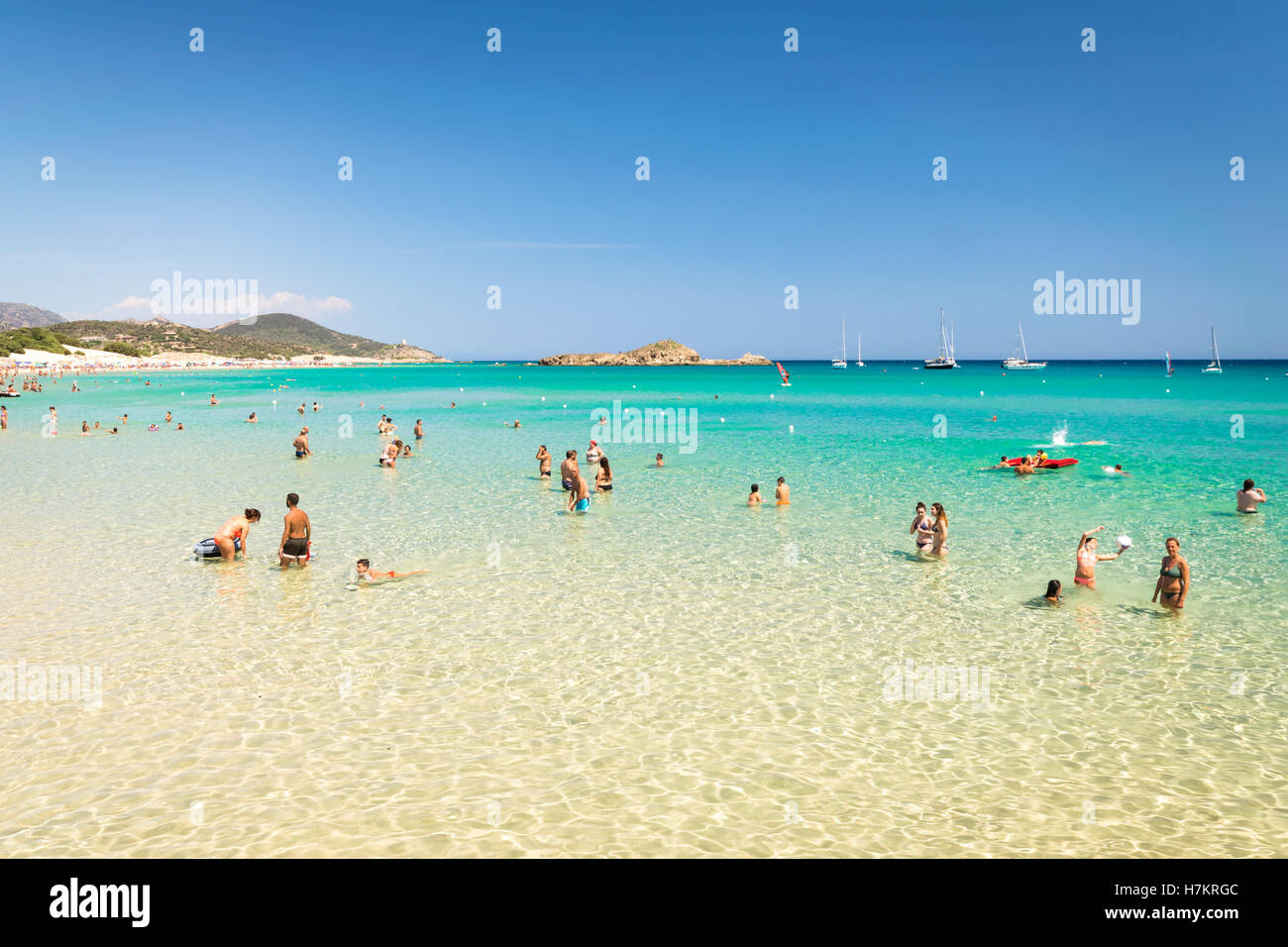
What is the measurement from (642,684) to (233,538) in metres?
11.8

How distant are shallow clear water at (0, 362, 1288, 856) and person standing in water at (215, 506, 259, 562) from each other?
397 mm

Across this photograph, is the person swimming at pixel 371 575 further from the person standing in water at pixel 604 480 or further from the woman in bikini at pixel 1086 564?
the woman in bikini at pixel 1086 564

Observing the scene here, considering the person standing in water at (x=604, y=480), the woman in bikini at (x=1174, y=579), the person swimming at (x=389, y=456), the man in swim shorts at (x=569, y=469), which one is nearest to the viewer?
the woman in bikini at (x=1174, y=579)

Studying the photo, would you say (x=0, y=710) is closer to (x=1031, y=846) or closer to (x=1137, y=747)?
(x=1031, y=846)

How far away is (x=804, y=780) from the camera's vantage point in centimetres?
816

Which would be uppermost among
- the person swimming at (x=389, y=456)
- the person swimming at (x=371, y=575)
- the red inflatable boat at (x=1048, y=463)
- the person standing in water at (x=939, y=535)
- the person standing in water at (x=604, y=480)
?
the person swimming at (x=389, y=456)

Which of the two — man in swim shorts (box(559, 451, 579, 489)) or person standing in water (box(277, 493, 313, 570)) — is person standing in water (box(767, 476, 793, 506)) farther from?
person standing in water (box(277, 493, 313, 570))

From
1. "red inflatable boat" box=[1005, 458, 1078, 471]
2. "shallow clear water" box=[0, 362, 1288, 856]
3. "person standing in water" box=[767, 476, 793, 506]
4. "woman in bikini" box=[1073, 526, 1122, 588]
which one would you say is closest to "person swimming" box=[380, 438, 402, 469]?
"shallow clear water" box=[0, 362, 1288, 856]

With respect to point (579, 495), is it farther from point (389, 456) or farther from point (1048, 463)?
point (1048, 463)

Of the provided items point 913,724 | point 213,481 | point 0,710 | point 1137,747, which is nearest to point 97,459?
point 213,481

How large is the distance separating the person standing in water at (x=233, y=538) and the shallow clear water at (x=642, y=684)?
397 millimetres

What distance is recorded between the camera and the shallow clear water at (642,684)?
291 inches

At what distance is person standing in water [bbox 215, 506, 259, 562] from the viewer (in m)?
17.0

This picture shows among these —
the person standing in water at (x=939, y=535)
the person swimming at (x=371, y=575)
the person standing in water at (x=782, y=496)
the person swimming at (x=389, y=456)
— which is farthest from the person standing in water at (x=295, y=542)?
the person swimming at (x=389, y=456)
